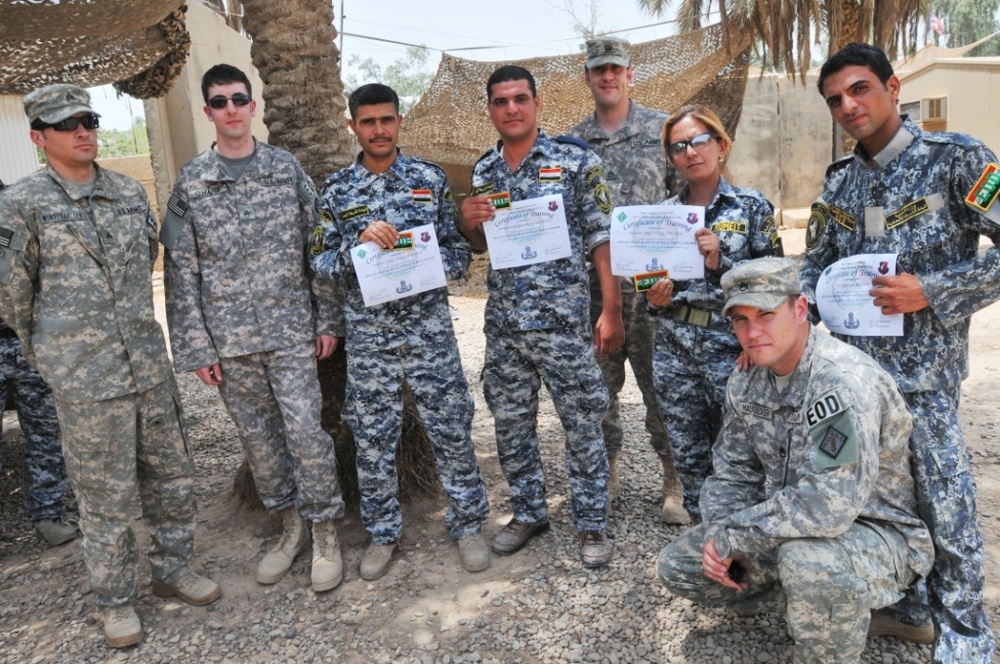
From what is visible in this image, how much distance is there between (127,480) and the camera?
122 inches

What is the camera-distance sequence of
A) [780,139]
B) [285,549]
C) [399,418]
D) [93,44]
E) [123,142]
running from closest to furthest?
[399,418] → [285,549] → [93,44] → [780,139] → [123,142]

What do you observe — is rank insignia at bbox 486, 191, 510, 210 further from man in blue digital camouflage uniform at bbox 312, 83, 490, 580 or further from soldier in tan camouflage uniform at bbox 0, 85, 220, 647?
soldier in tan camouflage uniform at bbox 0, 85, 220, 647

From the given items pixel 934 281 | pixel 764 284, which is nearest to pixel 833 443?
pixel 764 284

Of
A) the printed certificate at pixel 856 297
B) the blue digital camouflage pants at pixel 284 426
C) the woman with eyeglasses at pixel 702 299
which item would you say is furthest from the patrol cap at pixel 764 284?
the blue digital camouflage pants at pixel 284 426

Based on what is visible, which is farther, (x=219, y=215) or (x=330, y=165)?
(x=330, y=165)

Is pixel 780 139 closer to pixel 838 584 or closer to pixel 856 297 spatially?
pixel 856 297

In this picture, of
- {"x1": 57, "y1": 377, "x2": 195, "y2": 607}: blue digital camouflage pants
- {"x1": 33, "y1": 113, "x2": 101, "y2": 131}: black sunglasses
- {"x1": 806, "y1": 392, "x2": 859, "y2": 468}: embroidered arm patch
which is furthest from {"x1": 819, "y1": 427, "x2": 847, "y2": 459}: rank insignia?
{"x1": 33, "y1": 113, "x2": 101, "y2": 131}: black sunglasses

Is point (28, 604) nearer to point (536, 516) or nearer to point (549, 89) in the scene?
point (536, 516)

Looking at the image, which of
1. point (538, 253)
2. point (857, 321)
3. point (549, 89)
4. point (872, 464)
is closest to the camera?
point (872, 464)

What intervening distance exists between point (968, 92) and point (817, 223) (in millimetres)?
21222

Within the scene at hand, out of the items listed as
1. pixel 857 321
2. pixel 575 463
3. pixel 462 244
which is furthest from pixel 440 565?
pixel 857 321

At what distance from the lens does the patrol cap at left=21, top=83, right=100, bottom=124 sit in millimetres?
2889

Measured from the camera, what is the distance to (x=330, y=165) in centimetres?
397

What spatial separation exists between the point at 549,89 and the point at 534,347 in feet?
23.8
